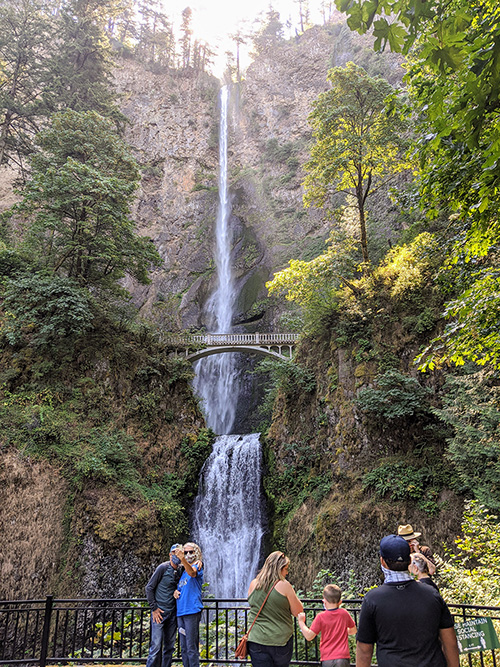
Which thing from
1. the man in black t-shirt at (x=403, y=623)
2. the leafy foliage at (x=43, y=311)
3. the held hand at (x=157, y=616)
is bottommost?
the held hand at (x=157, y=616)

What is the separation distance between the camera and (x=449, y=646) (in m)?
2.33

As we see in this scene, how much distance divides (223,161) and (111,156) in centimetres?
2674

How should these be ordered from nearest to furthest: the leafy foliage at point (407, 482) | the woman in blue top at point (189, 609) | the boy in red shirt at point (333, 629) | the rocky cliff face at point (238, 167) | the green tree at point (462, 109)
Result: the green tree at point (462, 109)
the boy in red shirt at point (333, 629)
the woman in blue top at point (189, 609)
the leafy foliage at point (407, 482)
the rocky cliff face at point (238, 167)

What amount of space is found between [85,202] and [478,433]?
52.4 feet

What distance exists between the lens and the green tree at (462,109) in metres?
2.73

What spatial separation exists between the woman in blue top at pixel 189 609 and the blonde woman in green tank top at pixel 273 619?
130 cm

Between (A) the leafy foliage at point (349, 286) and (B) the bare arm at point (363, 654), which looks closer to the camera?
(B) the bare arm at point (363, 654)

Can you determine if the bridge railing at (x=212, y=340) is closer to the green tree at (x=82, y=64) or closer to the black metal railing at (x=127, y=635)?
the green tree at (x=82, y=64)

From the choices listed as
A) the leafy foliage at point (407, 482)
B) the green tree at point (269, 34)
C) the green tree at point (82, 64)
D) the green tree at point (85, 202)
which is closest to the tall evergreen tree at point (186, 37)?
the green tree at point (269, 34)

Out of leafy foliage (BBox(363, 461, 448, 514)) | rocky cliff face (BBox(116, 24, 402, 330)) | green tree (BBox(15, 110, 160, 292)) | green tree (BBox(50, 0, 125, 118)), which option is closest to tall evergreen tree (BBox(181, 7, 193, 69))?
rocky cliff face (BBox(116, 24, 402, 330))

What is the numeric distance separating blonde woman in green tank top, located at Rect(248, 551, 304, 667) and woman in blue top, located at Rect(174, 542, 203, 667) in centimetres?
130

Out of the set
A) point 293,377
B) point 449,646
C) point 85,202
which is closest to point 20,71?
point 85,202

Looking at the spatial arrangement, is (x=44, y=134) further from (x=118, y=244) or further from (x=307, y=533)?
(x=307, y=533)

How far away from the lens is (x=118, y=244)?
17016 mm
